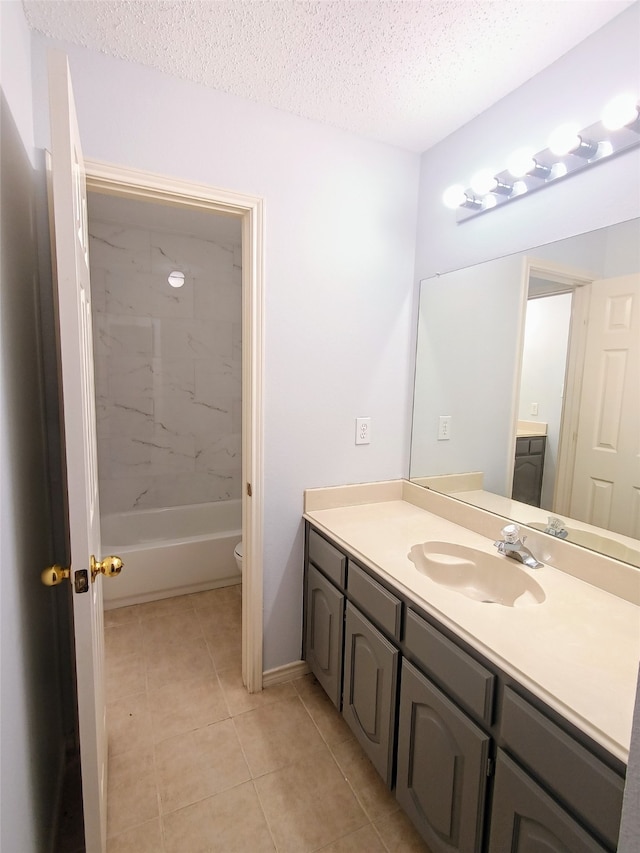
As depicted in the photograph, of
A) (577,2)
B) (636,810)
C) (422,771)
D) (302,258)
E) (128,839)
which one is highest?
(577,2)

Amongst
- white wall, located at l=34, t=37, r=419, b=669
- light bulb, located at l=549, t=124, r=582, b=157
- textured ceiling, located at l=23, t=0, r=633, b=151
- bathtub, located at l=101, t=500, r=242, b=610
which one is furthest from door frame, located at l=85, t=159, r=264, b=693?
light bulb, located at l=549, t=124, r=582, b=157

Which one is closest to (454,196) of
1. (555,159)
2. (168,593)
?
(555,159)

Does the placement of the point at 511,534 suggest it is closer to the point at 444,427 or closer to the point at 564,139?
the point at 444,427

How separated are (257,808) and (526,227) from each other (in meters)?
2.23

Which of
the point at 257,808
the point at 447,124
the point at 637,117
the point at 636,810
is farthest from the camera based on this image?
the point at 447,124

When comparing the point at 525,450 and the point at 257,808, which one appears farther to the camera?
the point at 525,450

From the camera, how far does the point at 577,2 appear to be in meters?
1.14

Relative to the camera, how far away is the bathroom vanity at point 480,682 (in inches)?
31.5

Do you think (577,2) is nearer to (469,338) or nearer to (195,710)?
(469,338)

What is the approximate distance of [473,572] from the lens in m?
1.50

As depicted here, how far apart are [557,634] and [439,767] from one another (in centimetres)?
49

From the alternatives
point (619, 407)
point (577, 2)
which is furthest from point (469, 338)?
point (577, 2)

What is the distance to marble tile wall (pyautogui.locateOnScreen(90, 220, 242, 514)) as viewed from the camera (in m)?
2.96

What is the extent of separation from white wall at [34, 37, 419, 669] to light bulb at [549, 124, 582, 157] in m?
0.70
